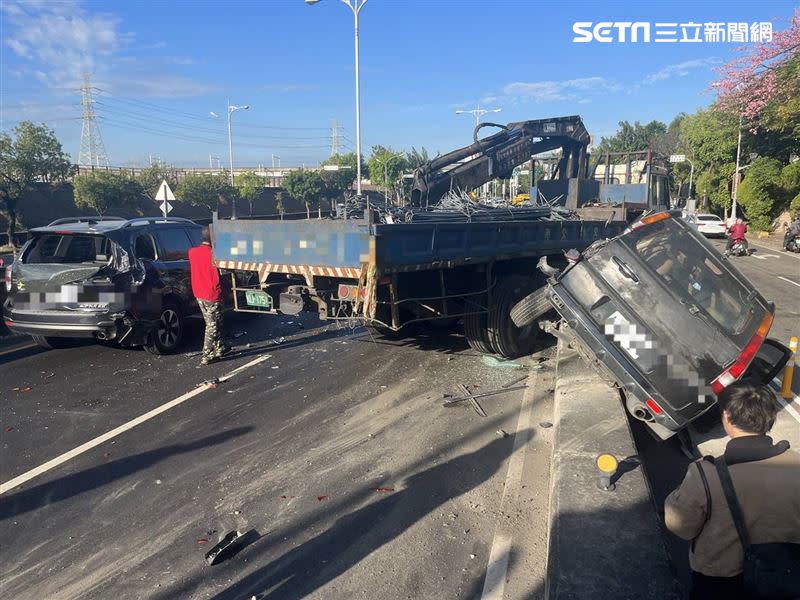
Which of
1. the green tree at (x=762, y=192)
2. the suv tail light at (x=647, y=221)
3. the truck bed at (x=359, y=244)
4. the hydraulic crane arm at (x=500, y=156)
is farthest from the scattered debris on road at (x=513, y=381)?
the green tree at (x=762, y=192)

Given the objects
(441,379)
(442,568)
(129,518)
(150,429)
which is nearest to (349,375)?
(441,379)

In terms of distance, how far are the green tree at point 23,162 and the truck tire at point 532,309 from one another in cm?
2704

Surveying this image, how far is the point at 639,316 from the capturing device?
418 cm

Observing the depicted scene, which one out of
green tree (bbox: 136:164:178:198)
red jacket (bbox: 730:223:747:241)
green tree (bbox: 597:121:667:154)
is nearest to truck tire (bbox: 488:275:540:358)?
red jacket (bbox: 730:223:747:241)

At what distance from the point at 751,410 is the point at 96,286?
6798mm

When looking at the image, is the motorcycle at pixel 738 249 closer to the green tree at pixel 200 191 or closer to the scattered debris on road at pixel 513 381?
the scattered debris on road at pixel 513 381

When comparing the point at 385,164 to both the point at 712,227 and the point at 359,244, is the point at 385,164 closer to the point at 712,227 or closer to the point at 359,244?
the point at 712,227

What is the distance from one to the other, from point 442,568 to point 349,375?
370 cm

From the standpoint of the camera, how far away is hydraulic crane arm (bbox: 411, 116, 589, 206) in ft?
31.3

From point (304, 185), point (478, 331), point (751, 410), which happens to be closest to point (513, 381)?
point (478, 331)

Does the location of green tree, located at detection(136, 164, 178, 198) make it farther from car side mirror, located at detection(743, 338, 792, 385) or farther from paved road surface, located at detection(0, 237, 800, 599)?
car side mirror, located at detection(743, 338, 792, 385)

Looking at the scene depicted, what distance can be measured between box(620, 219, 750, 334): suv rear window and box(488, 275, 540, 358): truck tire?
2798 mm

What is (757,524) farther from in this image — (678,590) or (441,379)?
(441,379)

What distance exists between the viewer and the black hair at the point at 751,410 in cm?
219
